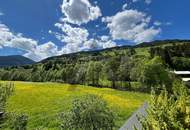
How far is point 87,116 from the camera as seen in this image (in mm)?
34406

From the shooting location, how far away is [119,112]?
58625mm

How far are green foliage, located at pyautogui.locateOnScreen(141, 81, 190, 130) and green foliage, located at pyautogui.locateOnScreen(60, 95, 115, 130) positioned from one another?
760 inches

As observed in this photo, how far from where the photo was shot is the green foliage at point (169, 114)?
1405 centimetres

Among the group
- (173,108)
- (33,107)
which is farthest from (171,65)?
(173,108)

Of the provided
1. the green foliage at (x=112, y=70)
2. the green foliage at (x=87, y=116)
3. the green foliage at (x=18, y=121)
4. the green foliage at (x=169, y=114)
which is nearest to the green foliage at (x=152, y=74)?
the green foliage at (x=112, y=70)

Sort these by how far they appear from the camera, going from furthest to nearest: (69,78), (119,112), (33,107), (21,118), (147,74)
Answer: (69,78)
(147,74)
(33,107)
(119,112)
(21,118)

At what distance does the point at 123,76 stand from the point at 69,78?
3506 cm

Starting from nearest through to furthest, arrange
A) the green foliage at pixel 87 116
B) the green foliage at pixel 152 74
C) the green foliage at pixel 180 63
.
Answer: the green foliage at pixel 87 116 < the green foliage at pixel 152 74 < the green foliage at pixel 180 63

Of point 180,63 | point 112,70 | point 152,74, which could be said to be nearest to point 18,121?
point 152,74

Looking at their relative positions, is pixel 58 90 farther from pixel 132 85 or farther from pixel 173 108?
pixel 173 108

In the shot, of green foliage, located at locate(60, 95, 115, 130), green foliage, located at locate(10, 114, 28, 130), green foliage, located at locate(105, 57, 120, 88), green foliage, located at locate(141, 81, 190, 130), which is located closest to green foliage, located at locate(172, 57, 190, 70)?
green foliage, located at locate(105, 57, 120, 88)

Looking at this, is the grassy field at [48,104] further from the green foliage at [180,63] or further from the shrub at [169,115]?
the green foliage at [180,63]

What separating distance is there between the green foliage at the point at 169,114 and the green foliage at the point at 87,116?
63.3ft

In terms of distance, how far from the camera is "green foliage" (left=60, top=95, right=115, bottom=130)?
34.4m
